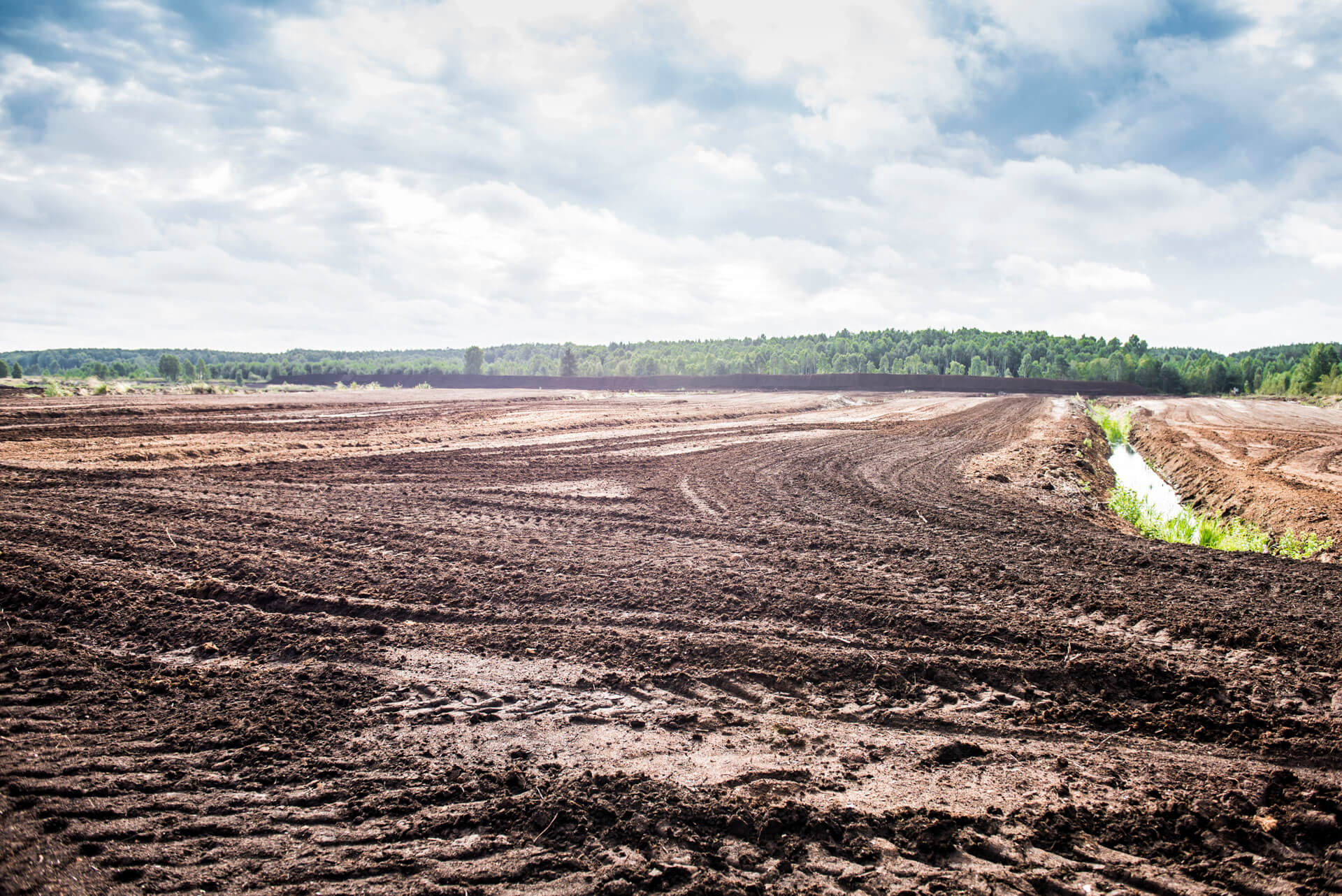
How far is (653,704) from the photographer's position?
4324 mm

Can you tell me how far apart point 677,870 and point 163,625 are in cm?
500

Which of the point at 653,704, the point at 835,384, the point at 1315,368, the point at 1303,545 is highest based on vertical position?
the point at 1315,368

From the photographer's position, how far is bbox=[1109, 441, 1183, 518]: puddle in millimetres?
14461

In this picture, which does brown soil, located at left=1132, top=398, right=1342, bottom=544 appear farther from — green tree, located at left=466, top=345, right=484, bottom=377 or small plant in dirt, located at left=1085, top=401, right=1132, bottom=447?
green tree, located at left=466, top=345, right=484, bottom=377

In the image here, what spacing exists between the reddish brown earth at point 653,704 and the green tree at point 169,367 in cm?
12474

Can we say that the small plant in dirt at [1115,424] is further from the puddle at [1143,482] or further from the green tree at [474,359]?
the green tree at [474,359]

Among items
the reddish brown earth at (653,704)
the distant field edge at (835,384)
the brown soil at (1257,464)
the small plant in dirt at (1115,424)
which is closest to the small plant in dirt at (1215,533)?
the brown soil at (1257,464)

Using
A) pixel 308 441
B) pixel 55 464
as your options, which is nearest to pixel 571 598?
pixel 55 464

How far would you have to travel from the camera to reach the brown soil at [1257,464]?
11.1 meters

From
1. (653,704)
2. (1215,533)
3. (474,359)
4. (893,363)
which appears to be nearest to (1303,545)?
(1215,533)

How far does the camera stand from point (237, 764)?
11.9 ft

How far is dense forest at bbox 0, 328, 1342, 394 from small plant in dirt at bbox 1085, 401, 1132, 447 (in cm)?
4778

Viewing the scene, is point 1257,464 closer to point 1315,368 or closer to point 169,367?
point 1315,368

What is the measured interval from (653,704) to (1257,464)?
67.7 feet
